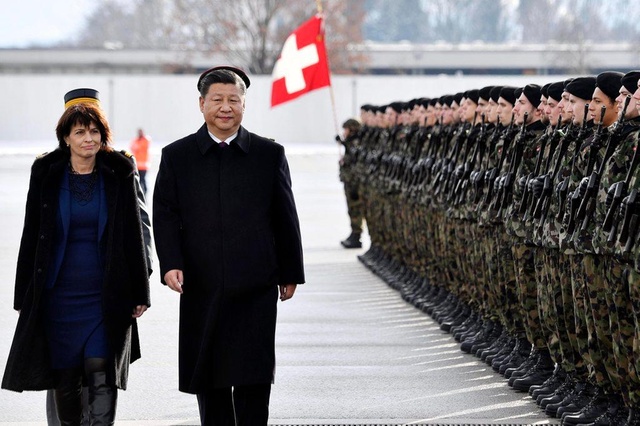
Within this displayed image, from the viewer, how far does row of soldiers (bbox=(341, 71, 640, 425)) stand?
7.13 m

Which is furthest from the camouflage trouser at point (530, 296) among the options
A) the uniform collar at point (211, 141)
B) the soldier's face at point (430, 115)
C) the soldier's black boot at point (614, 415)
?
the soldier's face at point (430, 115)

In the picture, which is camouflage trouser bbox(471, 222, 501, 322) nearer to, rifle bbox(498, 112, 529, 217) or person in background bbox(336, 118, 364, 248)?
rifle bbox(498, 112, 529, 217)

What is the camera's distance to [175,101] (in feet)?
190

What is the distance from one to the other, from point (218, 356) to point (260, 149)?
92 cm

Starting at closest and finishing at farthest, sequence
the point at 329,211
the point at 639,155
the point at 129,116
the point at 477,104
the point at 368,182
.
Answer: the point at 639,155 < the point at 477,104 < the point at 368,182 < the point at 329,211 < the point at 129,116

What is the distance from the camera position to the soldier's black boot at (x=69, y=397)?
260 inches

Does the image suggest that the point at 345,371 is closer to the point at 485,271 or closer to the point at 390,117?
the point at 485,271

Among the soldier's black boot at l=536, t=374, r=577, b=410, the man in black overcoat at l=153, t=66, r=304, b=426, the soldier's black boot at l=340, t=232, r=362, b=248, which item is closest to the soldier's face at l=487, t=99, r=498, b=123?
the soldier's black boot at l=536, t=374, r=577, b=410

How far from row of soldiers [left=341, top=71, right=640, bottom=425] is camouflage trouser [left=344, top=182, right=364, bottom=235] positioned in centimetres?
637

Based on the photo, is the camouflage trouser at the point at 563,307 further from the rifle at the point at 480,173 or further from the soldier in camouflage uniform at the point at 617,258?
the rifle at the point at 480,173

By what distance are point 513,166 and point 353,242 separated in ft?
35.3

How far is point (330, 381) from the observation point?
9312mm

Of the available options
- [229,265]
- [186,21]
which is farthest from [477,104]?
[186,21]

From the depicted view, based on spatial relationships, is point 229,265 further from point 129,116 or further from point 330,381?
point 129,116
